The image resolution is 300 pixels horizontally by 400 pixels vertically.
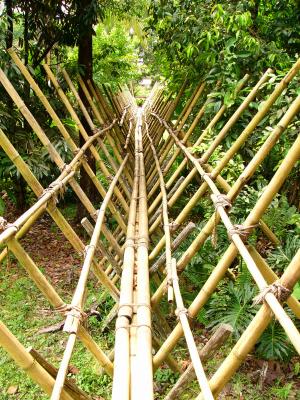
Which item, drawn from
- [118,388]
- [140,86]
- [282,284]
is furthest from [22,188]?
[140,86]

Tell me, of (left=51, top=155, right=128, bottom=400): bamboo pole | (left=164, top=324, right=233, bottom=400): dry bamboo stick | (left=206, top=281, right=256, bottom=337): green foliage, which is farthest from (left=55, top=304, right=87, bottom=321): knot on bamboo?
(left=206, top=281, right=256, bottom=337): green foliage

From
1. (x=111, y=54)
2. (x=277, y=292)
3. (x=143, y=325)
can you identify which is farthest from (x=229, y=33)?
(x=111, y=54)

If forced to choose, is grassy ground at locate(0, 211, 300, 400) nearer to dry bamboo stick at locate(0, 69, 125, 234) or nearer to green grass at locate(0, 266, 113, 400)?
green grass at locate(0, 266, 113, 400)

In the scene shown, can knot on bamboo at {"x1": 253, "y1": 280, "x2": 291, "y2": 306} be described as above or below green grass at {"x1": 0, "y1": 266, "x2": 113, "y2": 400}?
below

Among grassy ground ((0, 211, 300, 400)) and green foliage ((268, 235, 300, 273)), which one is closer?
grassy ground ((0, 211, 300, 400))

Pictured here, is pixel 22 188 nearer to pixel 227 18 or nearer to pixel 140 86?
pixel 227 18

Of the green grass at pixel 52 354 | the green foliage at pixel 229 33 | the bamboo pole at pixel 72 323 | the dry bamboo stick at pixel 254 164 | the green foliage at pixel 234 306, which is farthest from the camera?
the green foliage at pixel 229 33

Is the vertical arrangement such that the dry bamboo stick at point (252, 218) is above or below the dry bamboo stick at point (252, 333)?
above

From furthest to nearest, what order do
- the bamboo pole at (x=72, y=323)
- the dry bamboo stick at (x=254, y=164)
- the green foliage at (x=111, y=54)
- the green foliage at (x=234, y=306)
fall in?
1. the green foliage at (x=111, y=54)
2. the green foliage at (x=234, y=306)
3. the dry bamboo stick at (x=254, y=164)
4. the bamboo pole at (x=72, y=323)

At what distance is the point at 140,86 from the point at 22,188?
43.9 ft

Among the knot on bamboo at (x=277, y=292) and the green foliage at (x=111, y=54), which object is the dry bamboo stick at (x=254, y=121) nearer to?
the knot on bamboo at (x=277, y=292)

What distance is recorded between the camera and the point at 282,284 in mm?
1113

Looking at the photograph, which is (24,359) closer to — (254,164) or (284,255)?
(254,164)

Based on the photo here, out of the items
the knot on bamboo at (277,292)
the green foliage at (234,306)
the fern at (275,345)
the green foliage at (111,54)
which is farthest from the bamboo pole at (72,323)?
the green foliage at (111,54)
